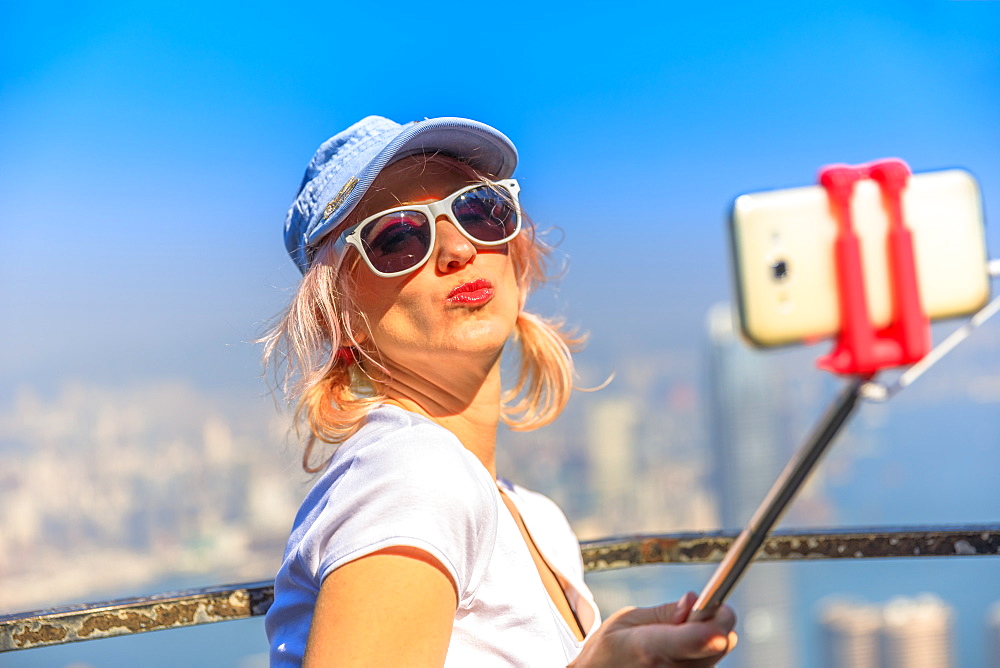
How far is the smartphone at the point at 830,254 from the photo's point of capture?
2.17ft

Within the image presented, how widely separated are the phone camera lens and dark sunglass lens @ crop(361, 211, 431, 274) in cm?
87

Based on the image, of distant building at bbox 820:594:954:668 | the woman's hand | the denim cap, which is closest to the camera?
the woman's hand

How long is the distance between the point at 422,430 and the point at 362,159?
0.51 meters

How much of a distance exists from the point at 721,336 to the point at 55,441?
149 feet

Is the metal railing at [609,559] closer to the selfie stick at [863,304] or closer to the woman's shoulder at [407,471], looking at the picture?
the woman's shoulder at [407,471]

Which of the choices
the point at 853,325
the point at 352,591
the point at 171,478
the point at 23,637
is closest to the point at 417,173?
the point at 352,591

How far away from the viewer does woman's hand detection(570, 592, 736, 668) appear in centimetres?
91

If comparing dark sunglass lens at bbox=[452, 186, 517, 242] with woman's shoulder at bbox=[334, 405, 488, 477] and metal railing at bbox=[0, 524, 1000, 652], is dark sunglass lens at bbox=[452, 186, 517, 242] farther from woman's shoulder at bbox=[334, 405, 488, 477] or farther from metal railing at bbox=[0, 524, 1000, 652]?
metal railing at bbox=[0, 524, 1000, 652]

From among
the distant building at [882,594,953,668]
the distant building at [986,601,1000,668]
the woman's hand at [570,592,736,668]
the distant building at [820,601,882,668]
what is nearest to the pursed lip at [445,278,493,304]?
the woman's hand at [570,592,736,668]

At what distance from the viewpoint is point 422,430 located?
1181 mm

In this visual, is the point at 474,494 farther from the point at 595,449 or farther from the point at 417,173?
the point at 595,449

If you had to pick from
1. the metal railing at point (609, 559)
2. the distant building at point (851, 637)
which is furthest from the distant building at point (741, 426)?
the metal railing at point (609, 559)

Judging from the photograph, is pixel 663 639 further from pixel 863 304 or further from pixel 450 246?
pixel 450 246

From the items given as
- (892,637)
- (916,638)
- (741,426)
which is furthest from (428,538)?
(741,426)
